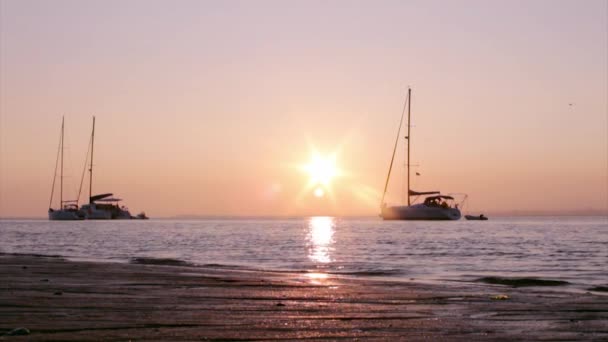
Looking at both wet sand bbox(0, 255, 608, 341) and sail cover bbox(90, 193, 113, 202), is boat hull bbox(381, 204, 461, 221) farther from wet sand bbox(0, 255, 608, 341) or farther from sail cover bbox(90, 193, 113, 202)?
wet sand bbox(0, 255, 608, 341)

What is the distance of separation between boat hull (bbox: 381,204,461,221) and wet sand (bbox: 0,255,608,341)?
4983 inches

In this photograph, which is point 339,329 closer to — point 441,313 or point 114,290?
point 441,313

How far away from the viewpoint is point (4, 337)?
9.77 m

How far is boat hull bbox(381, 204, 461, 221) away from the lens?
481ft

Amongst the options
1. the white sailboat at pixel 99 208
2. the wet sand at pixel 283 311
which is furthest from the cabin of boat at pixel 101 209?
the wet sand at pixel 283 311

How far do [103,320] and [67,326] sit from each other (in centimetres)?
83

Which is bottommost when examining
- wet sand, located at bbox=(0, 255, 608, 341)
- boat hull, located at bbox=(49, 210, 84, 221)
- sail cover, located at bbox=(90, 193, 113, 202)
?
wet sand, located at bbox=(0, 255, 608, 341)

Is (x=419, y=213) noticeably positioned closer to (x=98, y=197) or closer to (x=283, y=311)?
(x=98, y=197)

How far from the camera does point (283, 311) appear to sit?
13391 millimetres

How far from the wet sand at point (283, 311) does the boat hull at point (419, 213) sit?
127 m

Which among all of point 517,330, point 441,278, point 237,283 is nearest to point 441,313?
point 517,330

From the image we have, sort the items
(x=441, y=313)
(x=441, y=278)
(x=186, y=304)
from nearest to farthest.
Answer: (x=441, y=313) → (x=186, y=304) → (x=441, y=278)

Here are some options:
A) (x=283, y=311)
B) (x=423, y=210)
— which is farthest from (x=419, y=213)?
(x=283, y=311)

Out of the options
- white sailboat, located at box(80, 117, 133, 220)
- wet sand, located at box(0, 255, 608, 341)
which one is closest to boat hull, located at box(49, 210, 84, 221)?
white sailboat, located at box(80, 117, 133, 220)
